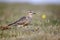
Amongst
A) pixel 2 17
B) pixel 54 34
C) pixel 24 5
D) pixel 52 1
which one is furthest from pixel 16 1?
pixel 54 34

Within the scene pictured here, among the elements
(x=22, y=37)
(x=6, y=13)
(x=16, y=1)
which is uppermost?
(x=16, y=1)

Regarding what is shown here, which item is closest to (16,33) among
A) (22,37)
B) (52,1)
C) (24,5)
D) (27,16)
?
(22,37)

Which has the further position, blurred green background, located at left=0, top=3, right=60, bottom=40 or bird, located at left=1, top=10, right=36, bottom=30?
bird, located at left=1, top=10, right=36, bottom=30

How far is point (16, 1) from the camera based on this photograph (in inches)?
121

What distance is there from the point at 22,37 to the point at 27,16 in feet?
1.24

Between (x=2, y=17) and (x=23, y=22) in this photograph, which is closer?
(x=23, y=22)

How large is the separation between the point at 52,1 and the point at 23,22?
58 centimetres

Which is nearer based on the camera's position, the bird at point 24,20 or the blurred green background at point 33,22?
the blurred green background at point 33,22

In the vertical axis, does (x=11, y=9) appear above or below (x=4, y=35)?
above

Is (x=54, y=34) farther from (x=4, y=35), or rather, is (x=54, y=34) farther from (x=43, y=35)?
(x=4, y=35)

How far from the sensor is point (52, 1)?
122 inches

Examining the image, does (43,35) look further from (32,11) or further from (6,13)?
(6,13)

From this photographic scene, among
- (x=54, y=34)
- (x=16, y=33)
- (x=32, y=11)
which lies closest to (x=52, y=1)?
(x=32, y=11)

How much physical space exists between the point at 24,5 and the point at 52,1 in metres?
0.43
